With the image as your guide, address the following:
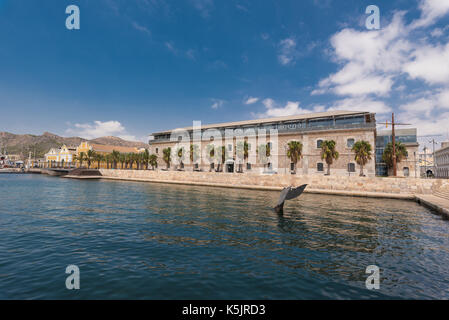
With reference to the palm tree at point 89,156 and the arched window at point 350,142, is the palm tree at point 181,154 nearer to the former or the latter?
the arched window at point 350,142

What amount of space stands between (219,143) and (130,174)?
21.4m

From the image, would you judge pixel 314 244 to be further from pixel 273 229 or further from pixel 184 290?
pixel 184 290

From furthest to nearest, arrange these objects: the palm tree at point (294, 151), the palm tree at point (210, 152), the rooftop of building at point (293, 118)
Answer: the palm tree at point (210, 152) < the palm tree at point (294, 151) < the rooftop of building at point (293, 118)

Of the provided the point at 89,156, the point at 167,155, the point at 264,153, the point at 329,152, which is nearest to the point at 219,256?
the point at 329,152

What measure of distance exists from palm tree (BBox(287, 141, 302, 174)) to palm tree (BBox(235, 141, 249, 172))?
902 cm

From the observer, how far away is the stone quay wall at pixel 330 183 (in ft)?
75.5

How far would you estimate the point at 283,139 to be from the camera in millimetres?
42219

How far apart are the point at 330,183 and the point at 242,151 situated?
70.8 ft

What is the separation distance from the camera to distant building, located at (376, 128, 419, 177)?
3997 centimetres

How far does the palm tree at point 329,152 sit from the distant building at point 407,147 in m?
12.0

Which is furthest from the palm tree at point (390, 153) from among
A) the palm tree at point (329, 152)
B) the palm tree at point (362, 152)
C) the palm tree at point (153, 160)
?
the palm tree at point (153, 160)

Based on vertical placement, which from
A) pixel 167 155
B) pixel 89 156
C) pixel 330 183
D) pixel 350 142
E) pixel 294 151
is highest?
pixel 350 142

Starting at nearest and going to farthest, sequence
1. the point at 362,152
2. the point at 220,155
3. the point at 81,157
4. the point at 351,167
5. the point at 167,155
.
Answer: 1. the point at 362,152
2. the point at 351,167
3. the point at 220,155
4. the point at 167,155
5. the point at 81,157

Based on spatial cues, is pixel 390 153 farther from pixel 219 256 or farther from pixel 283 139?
pixel 219 256
